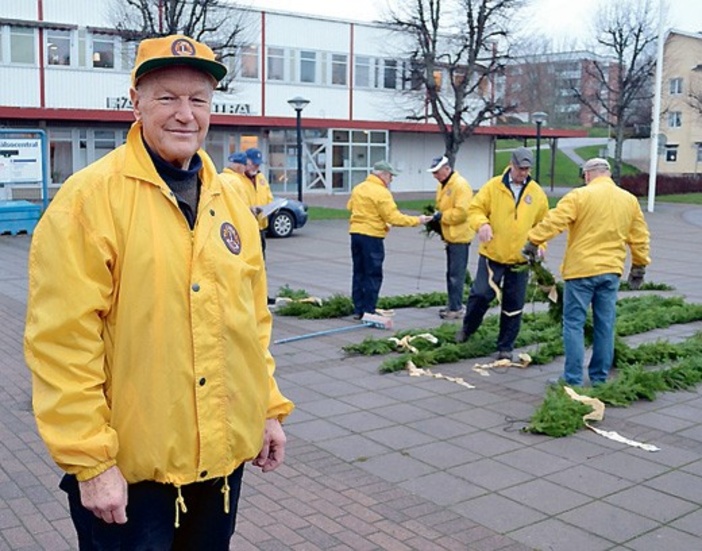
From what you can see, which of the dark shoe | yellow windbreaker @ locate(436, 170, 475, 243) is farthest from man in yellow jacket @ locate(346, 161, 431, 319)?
the dark shoe

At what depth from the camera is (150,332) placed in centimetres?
233

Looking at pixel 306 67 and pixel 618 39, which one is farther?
pixel 618 39

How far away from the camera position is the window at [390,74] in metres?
44.6

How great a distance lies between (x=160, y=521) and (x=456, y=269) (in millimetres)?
8700

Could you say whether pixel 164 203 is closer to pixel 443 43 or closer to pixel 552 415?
pixel 552 415

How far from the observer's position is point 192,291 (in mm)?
2375

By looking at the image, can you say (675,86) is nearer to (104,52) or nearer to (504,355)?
(104,52)

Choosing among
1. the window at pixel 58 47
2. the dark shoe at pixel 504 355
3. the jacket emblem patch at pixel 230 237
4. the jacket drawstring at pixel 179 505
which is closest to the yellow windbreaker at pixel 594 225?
the dark shoe at pixel 504 355

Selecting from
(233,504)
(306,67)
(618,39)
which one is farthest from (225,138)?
(233,504)

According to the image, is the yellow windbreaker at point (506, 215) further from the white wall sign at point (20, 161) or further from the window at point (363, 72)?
the window at point (363, 72)

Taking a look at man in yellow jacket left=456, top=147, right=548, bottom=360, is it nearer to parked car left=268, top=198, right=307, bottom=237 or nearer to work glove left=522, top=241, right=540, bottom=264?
work glove left=522, top=241, right=540, bottom=264

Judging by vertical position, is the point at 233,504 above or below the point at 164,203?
below

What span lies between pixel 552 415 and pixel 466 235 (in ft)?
15.5

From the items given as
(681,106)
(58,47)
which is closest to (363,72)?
(58,47)
